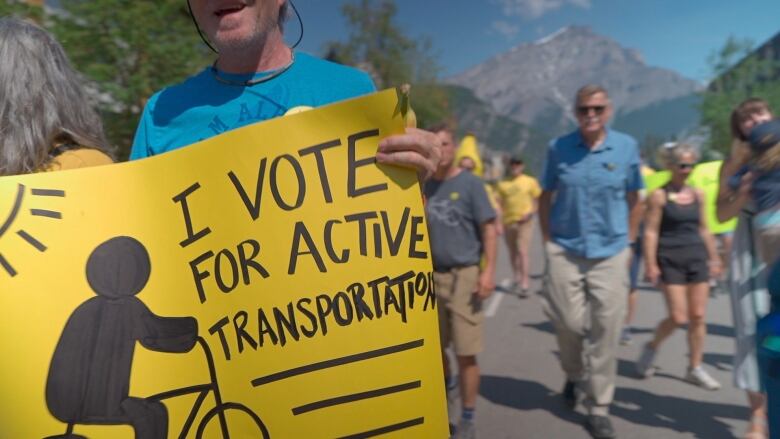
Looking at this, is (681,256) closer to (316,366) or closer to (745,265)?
(745,265)

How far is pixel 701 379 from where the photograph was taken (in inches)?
177

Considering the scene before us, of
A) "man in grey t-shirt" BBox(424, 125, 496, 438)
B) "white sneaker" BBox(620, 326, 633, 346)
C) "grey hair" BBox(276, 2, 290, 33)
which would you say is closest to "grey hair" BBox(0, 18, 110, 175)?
"grey hair" BBox(276, 2, 290, 33)

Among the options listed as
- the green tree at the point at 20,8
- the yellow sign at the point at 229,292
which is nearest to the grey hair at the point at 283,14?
the yellow sign at the point at 229,292

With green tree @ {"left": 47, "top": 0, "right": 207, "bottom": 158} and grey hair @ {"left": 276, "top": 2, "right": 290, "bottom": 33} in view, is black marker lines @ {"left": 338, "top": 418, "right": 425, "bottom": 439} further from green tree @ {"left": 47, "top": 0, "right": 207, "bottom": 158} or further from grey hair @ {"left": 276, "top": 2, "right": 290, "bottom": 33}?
green tree @ {"left": 47, "top": 0, "right": 207, "bottom": 158}

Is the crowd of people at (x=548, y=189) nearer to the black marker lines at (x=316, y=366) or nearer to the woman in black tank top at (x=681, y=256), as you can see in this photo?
the woman in black tank top at (x=681, y=256)

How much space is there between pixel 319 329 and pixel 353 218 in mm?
236

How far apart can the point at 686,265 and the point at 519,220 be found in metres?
3.99

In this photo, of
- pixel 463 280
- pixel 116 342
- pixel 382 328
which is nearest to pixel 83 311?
pixel 116 342

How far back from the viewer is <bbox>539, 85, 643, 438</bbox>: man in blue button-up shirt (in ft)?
12.1

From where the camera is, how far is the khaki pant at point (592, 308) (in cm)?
369

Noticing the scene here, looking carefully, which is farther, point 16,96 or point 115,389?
point 16,96

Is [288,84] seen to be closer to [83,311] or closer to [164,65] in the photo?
[83,311]

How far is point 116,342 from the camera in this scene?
3.77 ft

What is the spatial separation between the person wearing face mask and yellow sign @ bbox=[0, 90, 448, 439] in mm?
2592
